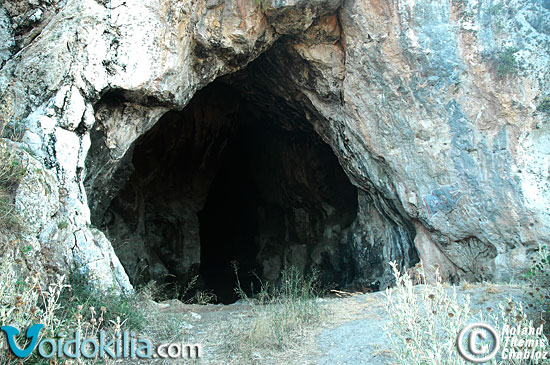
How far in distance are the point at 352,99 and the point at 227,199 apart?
763 cm

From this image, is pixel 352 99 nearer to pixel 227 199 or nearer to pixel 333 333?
pixel 333 333

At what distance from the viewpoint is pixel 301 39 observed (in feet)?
23.0

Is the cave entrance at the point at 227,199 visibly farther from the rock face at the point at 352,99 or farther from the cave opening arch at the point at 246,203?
the rock face at the point at 352,99

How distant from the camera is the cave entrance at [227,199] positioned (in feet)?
34.1

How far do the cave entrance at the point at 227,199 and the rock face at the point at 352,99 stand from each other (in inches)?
81.0

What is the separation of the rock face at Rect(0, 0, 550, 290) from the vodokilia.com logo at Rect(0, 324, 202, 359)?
3.54 feet

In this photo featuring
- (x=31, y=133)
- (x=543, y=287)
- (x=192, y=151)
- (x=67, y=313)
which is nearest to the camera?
(x=67, y=313)

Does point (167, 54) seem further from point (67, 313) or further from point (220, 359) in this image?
point (220, 359)

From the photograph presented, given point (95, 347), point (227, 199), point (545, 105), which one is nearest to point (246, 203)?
point (227, 199)

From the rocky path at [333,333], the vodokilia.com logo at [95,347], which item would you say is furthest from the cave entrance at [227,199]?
the vodokilia.com logo at [95,347]

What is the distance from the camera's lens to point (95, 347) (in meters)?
3.05

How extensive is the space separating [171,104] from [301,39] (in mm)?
2245

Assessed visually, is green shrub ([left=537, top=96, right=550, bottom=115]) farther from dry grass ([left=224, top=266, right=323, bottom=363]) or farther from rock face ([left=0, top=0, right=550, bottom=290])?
dry grass ([left=224, top=266, right=323, bottom=363])

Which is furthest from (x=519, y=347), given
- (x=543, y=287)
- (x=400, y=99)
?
(x=400, y=99)
